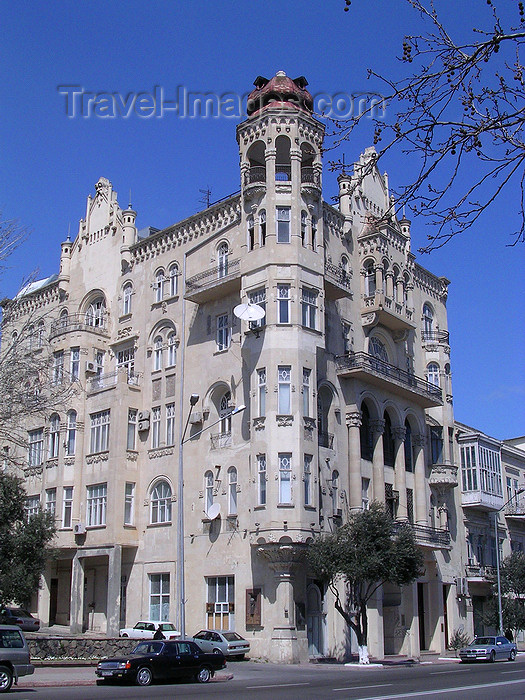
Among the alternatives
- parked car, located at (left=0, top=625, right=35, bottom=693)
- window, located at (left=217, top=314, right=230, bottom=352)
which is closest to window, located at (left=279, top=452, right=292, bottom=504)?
window, located at (left=217, top=314, right=230, bottom=352)

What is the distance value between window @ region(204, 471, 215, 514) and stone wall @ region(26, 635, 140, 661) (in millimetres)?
11319

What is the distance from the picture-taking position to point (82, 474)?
46.6 meters

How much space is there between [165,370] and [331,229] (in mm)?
12125

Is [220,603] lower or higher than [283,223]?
lower

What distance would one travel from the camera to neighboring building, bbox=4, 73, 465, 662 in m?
38.2

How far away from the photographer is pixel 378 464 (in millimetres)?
44281

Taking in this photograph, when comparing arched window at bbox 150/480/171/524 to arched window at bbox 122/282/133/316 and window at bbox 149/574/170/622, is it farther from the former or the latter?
arched window at bbox 122/282/133/316

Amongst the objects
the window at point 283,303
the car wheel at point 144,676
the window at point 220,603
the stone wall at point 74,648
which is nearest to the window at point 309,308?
the window at point 283,303

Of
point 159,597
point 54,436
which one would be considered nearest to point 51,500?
point 54,436

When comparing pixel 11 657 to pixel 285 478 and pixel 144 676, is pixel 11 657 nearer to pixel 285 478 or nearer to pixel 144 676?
pixel 144 676

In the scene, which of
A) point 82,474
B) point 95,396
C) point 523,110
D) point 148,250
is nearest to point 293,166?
point 148,250

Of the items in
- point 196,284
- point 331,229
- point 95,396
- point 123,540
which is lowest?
point 123,540

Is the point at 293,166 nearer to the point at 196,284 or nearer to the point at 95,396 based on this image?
the point at 196,284

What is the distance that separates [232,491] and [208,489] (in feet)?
5.92
